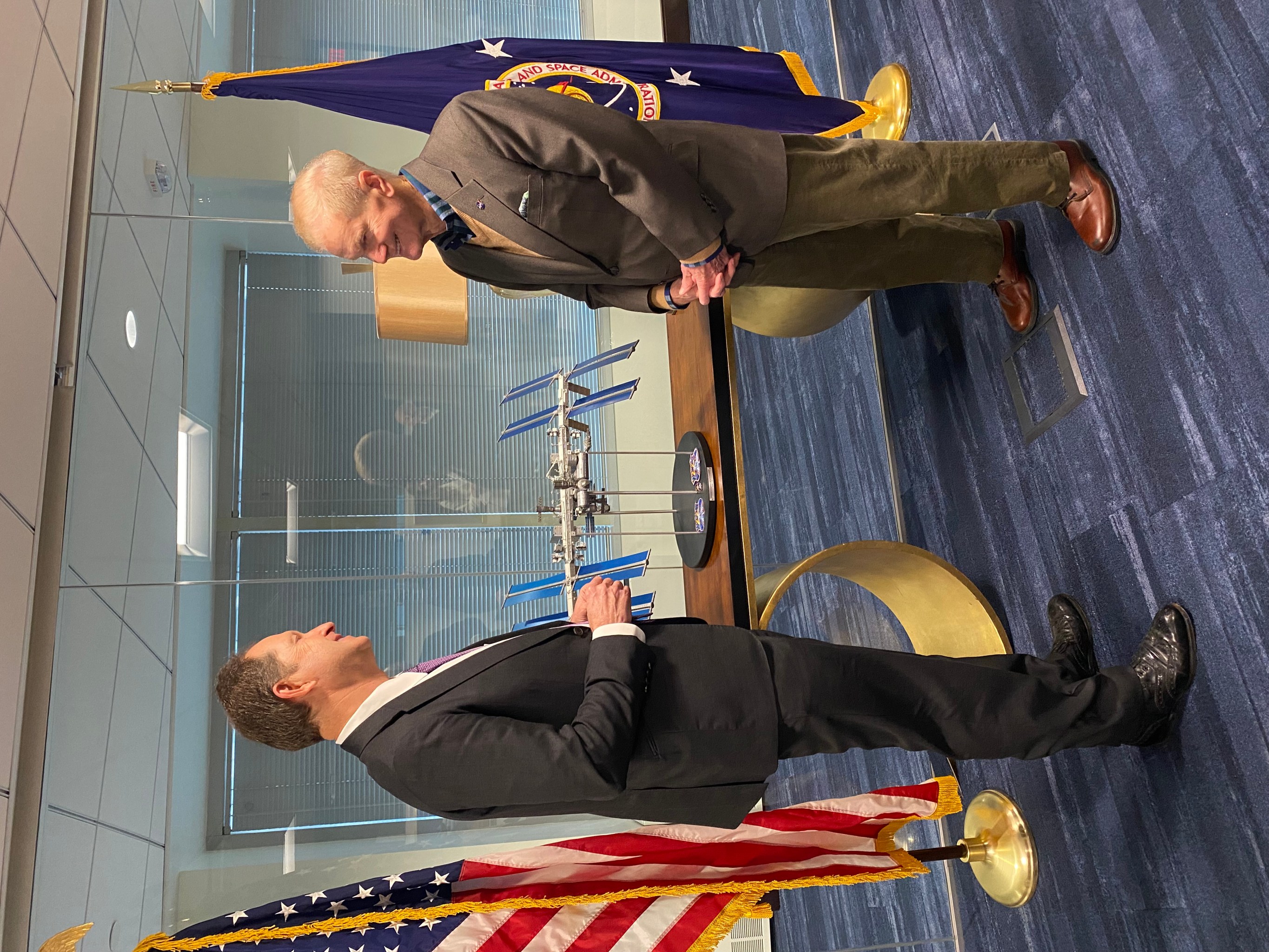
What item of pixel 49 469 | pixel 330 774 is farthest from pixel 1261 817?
pixel 49 469

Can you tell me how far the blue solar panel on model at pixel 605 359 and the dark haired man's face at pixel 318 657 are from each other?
67.4 inches

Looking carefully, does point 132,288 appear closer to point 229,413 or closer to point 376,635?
point 229,413

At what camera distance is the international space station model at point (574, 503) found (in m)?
2.96

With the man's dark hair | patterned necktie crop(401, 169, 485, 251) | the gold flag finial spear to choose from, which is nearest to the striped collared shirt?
patterned necktie crop(401, 169, 485, 251)

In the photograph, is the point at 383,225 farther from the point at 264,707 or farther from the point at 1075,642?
the point at 1075,642

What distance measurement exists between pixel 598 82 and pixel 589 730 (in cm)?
241

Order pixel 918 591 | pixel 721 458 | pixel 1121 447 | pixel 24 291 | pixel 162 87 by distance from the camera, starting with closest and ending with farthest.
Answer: pixel 1121 447
pixel 24 291
pixel 918 591
pixel 721 458
pixel 162 87

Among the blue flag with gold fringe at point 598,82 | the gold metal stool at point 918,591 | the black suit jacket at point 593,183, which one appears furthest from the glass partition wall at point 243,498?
the black suit jacket at point 593,183

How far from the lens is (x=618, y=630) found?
166 cm

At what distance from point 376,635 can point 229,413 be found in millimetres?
916

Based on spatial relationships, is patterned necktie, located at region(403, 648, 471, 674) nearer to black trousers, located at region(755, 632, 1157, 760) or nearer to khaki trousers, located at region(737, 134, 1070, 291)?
→ black trousers, located at region(755, 632, 1157, 760)

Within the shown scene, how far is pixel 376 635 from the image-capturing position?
3072 millimetres

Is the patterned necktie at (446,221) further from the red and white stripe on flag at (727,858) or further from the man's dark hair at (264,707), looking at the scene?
the red and white stripe on flag at (727,858)

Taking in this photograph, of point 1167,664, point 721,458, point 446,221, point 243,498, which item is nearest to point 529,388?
point 721,458
